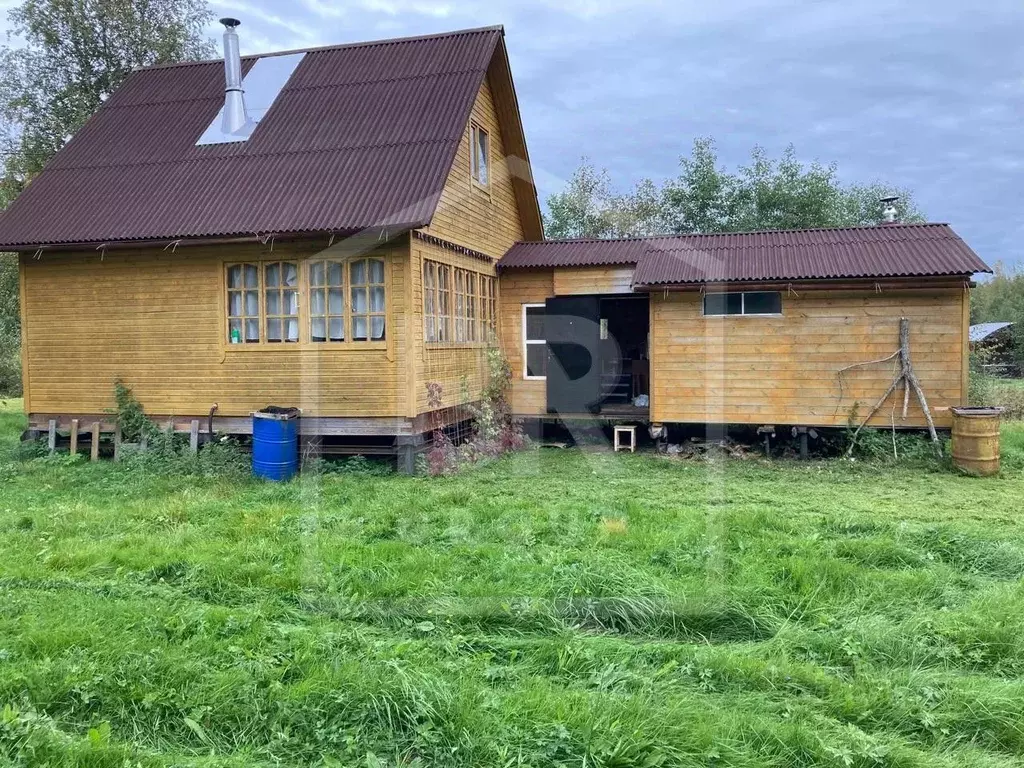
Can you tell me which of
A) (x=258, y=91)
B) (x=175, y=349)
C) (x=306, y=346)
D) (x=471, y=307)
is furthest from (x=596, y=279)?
(x=175, y=349)

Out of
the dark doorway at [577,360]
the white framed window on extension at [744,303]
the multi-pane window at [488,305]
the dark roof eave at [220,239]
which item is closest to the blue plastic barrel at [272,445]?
Answer: the dark roof eave at [220,239]

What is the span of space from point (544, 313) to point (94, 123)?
8.42m

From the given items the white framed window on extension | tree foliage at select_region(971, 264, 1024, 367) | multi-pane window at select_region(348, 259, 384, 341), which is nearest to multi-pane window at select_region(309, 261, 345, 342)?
multi-pane window at select_region(348, 259, 384, 341)

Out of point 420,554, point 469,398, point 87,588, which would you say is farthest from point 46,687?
point 469,398

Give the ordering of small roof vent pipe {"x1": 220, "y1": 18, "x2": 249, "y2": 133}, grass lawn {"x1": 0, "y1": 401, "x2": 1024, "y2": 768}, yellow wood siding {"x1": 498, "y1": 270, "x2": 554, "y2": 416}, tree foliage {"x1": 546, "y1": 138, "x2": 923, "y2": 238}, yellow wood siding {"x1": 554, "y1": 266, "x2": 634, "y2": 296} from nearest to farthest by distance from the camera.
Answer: grass lawn {"x1": 0, "y1": 401, "x2": 1024, "y2": 768}
small roof vent pipe {"x1": 220, "y1": 18, "x2": 249, "y2": 133}
yellow wood siding {"x1": 554, "y1": 266, "x2": 634, "y2": 296}
yellow wood siding {"x1": 498, "y1": 270, "x2": 554, "y2": 416}
tree foliage {"x1": 546, "y1": 138, "x2": 923, "y2": 238}

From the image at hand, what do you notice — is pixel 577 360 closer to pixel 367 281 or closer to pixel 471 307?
pixel 471 307

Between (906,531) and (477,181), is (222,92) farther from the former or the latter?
(906,531)

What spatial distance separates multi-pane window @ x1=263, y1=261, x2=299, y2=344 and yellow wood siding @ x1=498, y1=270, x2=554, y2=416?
4.22 m

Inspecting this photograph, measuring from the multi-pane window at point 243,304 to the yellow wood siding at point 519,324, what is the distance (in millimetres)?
4532

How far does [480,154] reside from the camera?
13070 mm

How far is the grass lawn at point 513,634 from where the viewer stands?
344 cm

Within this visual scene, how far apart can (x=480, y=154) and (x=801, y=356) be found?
6.22 m

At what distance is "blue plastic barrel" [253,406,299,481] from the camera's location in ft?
31.8

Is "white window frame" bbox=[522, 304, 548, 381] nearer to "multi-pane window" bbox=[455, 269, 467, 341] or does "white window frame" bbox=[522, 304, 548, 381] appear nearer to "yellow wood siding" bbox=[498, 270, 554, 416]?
"yellow wood siding" bbox=[498, 270, 554, 416]
